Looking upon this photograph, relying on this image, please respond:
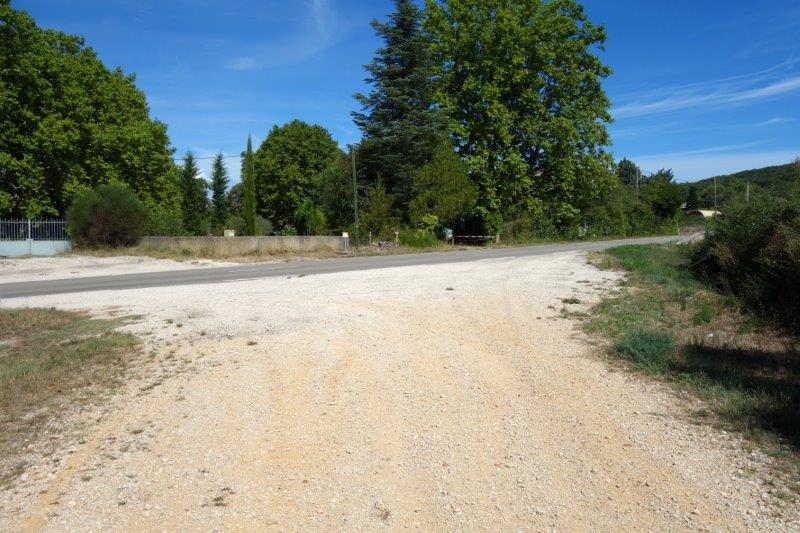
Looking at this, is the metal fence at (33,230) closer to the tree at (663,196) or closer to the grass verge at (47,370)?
the grass verge at (47,370)

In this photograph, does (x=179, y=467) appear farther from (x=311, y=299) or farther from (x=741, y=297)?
(x=741, y=297)

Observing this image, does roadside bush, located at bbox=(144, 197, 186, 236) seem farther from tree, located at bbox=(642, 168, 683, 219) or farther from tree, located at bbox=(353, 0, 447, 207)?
tree, located at bbox=(642, 168, 683, 219)

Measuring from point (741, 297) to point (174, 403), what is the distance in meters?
9.57

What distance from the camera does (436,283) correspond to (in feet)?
45.8

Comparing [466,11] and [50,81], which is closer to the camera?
[50,81]

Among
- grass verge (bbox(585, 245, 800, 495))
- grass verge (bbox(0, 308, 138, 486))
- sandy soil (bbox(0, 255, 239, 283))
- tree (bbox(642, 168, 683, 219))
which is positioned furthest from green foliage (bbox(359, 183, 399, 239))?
tree (bbox(642, 168, 683, 219))

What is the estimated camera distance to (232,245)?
29141mm

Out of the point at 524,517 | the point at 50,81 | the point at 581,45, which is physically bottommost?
the point at 524,517

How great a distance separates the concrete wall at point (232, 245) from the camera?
28.8 meters

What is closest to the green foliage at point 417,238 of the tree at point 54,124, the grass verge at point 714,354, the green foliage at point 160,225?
the green foliage at point 160,225

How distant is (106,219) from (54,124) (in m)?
9.28

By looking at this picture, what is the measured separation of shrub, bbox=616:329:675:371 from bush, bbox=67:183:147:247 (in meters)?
27.6

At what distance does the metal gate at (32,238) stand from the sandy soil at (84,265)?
2926mm

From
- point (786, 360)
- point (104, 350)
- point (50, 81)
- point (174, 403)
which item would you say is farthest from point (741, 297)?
point (50, 81)
